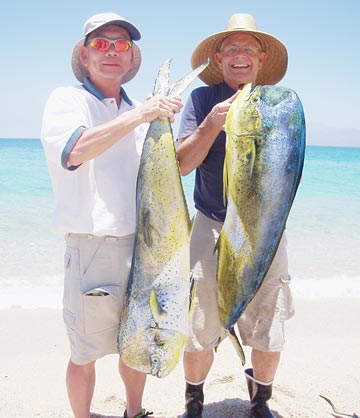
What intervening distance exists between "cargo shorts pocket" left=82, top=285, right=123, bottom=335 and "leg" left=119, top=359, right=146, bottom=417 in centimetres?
35

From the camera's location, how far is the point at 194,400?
114 inches

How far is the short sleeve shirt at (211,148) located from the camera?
276 centimetres

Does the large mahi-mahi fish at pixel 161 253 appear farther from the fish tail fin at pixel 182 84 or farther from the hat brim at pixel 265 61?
the hat brim at pixel 265 61

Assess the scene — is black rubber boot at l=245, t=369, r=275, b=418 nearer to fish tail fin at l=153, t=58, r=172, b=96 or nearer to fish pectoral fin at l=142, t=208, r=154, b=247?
fish pectoral fin at l=142, t=208, r=154, b=247

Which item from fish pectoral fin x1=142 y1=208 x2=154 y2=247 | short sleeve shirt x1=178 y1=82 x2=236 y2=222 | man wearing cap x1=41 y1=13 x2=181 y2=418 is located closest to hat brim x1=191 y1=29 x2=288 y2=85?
short sleeve shirt x1=178 y1=82 x2=236 y2=222

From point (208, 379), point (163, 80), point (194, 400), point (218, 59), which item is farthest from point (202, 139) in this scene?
point (208, 379)

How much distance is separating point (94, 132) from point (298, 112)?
0.91 meters

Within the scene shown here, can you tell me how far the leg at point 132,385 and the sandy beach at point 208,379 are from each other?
40 centimetres

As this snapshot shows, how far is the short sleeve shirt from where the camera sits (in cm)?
276

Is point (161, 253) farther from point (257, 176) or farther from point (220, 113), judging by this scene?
point (220, 113)

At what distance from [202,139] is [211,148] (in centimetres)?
35

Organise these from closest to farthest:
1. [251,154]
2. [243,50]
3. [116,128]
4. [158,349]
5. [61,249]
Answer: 1. [251,154]
2. [116,128]
3. [158,349]
4. [243,50]
5. [61,249]

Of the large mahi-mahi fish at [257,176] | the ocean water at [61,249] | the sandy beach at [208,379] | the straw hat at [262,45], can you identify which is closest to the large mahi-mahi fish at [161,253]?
the large mahi-mahi fish at [257,176]

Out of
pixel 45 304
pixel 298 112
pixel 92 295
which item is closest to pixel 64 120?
pixel 92 295
